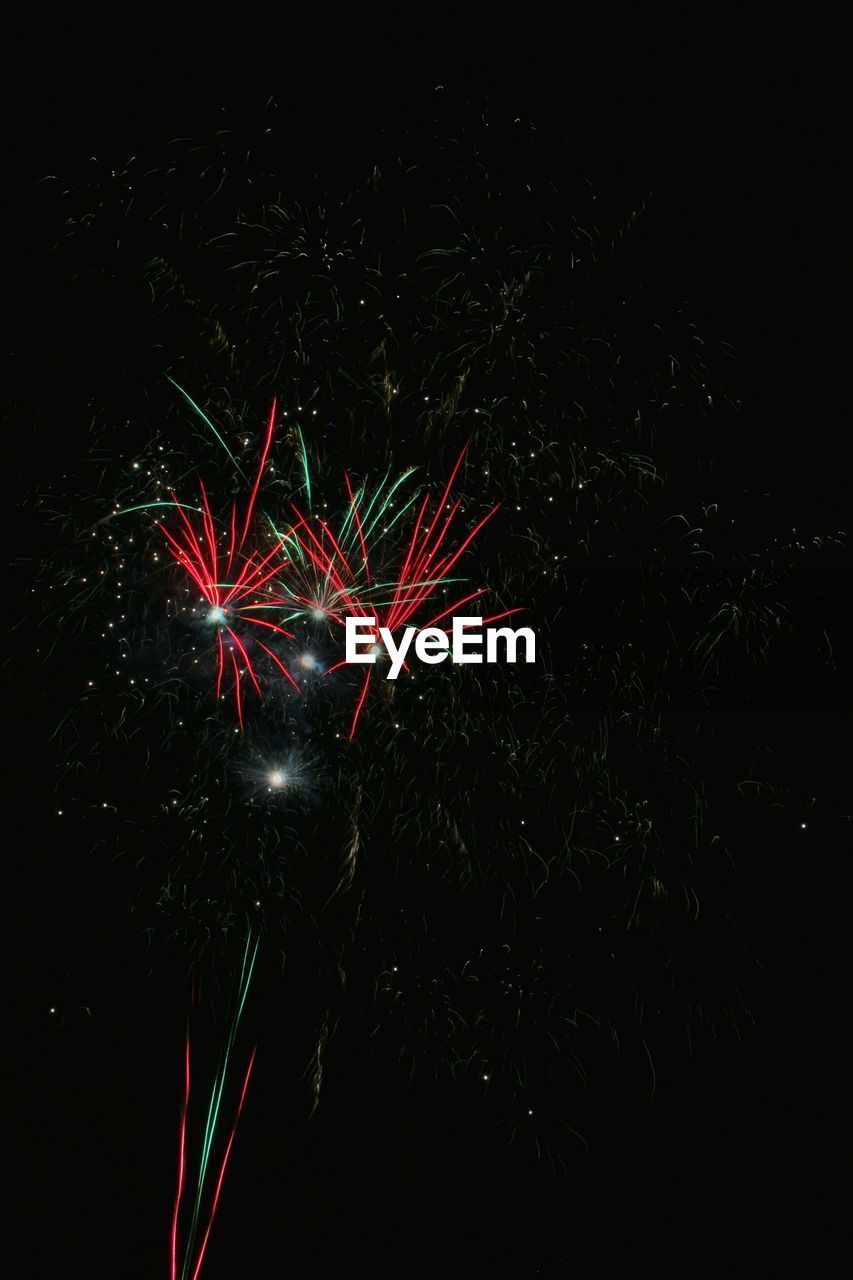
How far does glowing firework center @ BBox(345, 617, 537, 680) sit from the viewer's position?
225 cm

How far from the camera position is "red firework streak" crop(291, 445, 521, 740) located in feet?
7.36

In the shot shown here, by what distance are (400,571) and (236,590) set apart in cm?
44

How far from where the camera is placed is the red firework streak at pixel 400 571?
2242mm

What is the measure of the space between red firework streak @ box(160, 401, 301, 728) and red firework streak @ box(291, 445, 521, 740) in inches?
4.3

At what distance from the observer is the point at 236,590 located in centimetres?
224

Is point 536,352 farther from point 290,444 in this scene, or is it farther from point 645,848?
point 645,848

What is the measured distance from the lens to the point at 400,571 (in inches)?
88.3

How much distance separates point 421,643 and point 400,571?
0.20 meters

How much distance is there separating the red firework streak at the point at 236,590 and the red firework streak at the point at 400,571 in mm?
110

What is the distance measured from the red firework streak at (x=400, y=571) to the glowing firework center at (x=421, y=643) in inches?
0.8

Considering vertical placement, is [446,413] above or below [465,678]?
above

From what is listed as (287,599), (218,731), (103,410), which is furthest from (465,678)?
(103,410)

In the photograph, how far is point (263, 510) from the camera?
2.27 metres

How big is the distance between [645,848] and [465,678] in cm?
69
